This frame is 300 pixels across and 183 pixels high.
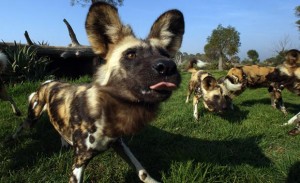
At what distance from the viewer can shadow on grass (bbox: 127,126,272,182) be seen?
370 cm

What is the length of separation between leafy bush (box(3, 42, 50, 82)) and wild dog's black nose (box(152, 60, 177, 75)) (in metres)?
6.42

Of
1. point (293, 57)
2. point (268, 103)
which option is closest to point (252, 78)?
→ point (268, 103)

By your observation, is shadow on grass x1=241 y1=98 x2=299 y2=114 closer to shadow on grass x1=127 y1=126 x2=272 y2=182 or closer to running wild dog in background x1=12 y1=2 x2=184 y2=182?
shadow on grass x1=127 y1=126 x2=272 y2=182

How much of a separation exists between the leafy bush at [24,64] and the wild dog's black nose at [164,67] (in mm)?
6417

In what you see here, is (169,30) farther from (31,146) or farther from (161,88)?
(31,146)

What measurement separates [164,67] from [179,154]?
1.61 metres

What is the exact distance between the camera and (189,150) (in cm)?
394

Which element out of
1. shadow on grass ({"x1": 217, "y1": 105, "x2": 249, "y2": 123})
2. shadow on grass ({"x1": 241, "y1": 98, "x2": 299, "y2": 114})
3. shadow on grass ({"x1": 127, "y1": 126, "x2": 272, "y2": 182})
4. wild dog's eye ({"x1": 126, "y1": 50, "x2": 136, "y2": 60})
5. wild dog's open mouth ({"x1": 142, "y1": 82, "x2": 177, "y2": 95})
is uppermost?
wild dog's eye ({"x1": 126, "y1": 50, "x2": 136, "y2": 60})

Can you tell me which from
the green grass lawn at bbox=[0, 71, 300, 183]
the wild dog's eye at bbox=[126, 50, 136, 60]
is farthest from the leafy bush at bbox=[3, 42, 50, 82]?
the wild dog's eye at bbox=[126, 50, 136, 60]

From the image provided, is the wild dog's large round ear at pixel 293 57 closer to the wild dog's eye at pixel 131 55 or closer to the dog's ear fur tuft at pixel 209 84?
the dog's ear fur tuft at pixel 209 84

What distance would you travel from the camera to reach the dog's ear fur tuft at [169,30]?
2975mm

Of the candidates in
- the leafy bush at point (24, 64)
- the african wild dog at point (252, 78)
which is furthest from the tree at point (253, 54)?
the leafy bush at point (24, 64)

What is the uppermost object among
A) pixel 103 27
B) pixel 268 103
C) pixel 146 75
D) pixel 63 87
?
pixel 103 27

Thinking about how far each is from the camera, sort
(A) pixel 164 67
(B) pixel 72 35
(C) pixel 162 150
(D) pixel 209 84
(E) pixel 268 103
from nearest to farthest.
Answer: (A) pixel 164 67
(C) pixel 162 150
(D) pixel 209 84
(E) pixel 268 103
(B) pixel 72 35
